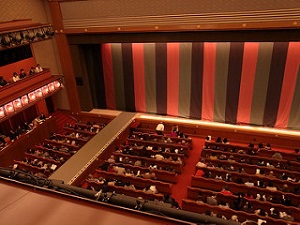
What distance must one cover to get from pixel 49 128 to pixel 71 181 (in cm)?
491

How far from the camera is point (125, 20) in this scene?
1083 cm

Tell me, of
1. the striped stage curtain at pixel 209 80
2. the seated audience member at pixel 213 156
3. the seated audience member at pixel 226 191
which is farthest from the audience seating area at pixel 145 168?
the striped stage curtain at pixel 209 80

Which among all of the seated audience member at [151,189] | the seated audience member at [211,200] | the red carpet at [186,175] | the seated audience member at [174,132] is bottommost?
the red carpet at [186,175]

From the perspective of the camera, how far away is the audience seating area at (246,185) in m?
6.79

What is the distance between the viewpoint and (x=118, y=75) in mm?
13305

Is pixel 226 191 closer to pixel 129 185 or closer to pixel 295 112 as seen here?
pixel 129 185

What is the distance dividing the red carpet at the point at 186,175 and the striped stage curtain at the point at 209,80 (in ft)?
6.67

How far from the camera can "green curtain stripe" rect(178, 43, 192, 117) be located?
11.6 m

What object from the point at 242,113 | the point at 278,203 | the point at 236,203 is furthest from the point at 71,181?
the point at 242,113

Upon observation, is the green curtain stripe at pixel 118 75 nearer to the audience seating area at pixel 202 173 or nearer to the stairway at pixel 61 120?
the stairway at pixel 61 120

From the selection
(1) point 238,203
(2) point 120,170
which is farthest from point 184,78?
(1) point 238,203

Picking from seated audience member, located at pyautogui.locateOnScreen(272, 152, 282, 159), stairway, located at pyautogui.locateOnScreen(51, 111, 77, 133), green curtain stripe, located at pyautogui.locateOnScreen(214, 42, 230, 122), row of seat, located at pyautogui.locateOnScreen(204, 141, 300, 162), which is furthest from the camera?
stairway, located at pyautogui.locateOnScreen(51, 111, 77, 133)

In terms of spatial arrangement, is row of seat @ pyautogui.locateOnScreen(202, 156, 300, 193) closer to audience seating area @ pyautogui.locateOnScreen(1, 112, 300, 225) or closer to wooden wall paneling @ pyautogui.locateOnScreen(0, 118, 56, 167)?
audience seating area @ pyautogui.locateOnScreen(1, 112, 300, 225)

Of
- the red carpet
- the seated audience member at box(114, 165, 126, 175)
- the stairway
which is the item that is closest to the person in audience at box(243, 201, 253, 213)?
the red carpet
